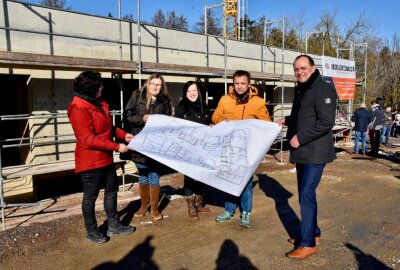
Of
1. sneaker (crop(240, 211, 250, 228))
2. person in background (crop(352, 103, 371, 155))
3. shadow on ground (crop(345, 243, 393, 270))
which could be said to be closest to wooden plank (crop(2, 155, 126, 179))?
sneaker (crop(240, 211, 250, 228))

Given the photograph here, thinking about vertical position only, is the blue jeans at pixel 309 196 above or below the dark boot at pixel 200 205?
above

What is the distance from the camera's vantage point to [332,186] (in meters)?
6.75

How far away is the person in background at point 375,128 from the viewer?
11.6m

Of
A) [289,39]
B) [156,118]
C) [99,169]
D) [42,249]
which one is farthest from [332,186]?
[289,39]

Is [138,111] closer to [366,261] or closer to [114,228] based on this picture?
[114,228]

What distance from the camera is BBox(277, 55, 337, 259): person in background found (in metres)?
3.41

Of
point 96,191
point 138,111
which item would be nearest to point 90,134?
A: point 96,191

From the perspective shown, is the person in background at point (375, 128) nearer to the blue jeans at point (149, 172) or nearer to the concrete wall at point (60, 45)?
the concrete wall at point (60, 45)

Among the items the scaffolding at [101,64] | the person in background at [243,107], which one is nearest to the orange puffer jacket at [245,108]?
the person in background at [243,107]

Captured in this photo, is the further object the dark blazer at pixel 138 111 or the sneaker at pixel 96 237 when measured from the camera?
the dark blazer at pixel 138 111

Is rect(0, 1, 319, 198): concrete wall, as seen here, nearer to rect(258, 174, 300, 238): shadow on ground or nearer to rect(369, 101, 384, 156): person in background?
rect(258, 174, 300, 238): shadow on ground

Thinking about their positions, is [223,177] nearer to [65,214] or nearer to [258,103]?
[258,103]

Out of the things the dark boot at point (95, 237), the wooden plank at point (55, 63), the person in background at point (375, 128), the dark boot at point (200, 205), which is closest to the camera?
the dark boot at point (95, 237)

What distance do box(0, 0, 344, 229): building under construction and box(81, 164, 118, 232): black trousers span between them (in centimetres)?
201
